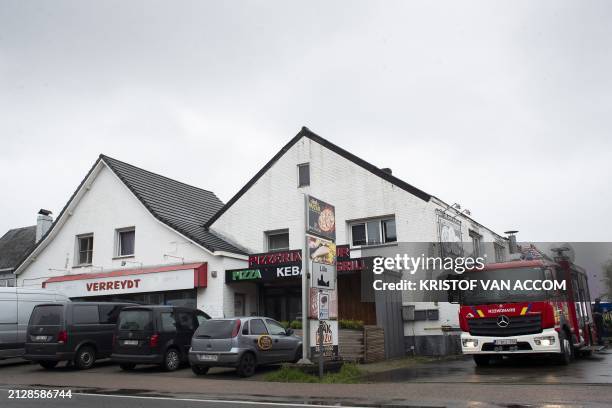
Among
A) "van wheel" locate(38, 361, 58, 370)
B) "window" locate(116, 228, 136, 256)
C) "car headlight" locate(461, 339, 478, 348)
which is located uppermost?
"window" locate(116, 228, 136, 256)

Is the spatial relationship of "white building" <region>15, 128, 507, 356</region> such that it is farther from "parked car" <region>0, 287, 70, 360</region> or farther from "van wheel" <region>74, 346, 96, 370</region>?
"van wheel" <region>74, 346, 96, 370</region>

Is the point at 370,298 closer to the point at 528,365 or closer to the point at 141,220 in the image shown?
the point at 528,365

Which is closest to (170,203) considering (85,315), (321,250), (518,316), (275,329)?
(85,315)

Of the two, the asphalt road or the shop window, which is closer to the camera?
the asphalt road

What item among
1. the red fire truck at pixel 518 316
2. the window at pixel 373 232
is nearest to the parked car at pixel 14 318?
the window at pixel 373 232

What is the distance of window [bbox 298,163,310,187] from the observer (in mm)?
23438

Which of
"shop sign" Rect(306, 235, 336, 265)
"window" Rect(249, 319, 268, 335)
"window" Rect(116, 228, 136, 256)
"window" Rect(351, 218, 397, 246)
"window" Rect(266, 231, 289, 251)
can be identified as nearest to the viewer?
"shop sign" Rect(306, 235, 336, 265)

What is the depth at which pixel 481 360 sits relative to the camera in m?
15.0

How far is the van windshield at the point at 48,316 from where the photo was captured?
1578cm

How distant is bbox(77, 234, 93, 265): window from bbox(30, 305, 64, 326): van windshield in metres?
9.61

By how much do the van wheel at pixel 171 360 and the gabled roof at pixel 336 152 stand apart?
32.7 ft

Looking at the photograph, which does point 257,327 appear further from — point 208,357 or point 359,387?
point 359,387

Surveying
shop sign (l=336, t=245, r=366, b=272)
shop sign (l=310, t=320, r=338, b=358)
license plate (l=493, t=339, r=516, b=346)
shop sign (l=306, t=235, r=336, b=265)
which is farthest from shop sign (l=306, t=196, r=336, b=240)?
license plate (l=493, t=339, r=516, b=346)

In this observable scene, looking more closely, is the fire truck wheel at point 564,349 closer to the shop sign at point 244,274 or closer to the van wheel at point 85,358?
the shop sign at point 244,274
